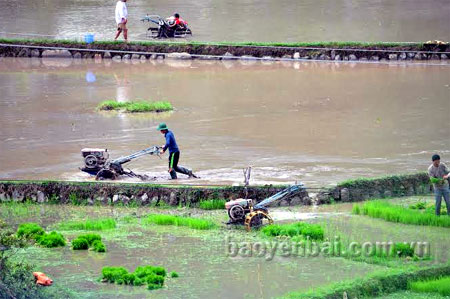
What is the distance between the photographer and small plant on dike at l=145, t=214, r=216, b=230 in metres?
16.1

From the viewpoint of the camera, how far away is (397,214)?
53.6ft

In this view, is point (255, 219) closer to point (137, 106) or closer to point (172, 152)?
point (172, 152)

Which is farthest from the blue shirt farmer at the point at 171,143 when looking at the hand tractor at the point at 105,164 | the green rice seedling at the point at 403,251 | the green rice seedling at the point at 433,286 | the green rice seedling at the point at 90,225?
the green rice seedling at the point at 433,286

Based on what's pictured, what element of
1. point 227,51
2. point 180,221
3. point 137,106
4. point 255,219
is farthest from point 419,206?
point 227,51

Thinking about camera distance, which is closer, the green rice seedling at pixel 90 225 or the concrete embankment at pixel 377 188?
the green rice seedling at pixel 90 225

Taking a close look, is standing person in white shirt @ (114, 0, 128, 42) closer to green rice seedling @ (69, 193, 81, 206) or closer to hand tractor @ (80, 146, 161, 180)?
hand tractor @ (80, 146, 161, 180)

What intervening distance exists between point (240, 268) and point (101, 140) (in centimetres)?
844

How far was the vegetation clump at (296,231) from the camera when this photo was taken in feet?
50.3

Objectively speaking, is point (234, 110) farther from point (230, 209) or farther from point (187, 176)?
point (230, 209)

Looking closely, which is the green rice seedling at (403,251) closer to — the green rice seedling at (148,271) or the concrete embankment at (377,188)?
the concrete embankment at (377,188)

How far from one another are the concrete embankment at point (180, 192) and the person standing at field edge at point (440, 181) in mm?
1734

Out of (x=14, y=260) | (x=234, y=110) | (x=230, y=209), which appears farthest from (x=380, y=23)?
(x=14, y=260)

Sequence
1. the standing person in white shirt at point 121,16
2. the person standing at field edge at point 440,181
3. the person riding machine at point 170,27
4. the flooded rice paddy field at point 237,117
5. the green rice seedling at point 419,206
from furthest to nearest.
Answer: the person riding machine at point 170,27 < the standing person in white shirt at point 121,16 < the flooded rice paddy field at point 237,117 < the green rice seedling at point 419,206 < the person standing at field edge at point 440,181

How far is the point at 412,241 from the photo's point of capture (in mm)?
15211
